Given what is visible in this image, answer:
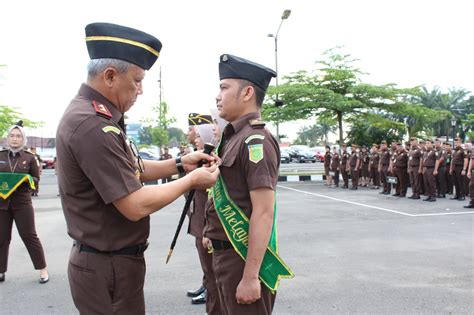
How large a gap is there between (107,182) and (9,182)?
3.66 meters

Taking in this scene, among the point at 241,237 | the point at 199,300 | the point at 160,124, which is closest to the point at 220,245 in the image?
the point at 241,237

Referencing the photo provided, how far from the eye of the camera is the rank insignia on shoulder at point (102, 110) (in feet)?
5.95

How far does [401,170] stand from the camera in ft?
47.1

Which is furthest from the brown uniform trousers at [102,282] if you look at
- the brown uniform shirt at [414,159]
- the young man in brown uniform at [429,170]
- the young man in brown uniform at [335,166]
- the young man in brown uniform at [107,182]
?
the young man in brown uniform at [335,166]

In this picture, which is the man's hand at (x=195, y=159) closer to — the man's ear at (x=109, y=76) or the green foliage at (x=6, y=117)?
the man's ear at (x=109, y=76)

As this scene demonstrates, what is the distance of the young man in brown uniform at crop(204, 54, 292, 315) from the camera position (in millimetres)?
2115

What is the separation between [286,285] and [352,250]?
74.2 inches

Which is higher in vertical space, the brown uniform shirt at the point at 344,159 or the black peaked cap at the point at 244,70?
the black peaked cap at the point at 244,70

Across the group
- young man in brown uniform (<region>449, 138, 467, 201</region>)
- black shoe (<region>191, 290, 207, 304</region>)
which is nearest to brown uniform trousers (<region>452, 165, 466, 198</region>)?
young man in brown uniform (<region>449, 138, 467, 201</region>)

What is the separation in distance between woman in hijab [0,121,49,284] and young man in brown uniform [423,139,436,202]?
1115 centimetres

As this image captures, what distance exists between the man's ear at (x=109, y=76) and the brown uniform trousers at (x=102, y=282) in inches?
31.1

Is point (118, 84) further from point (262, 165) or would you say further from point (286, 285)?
point (286, 285)

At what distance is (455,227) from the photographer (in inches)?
311

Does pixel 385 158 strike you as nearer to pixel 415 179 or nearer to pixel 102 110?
pixel 415 179
